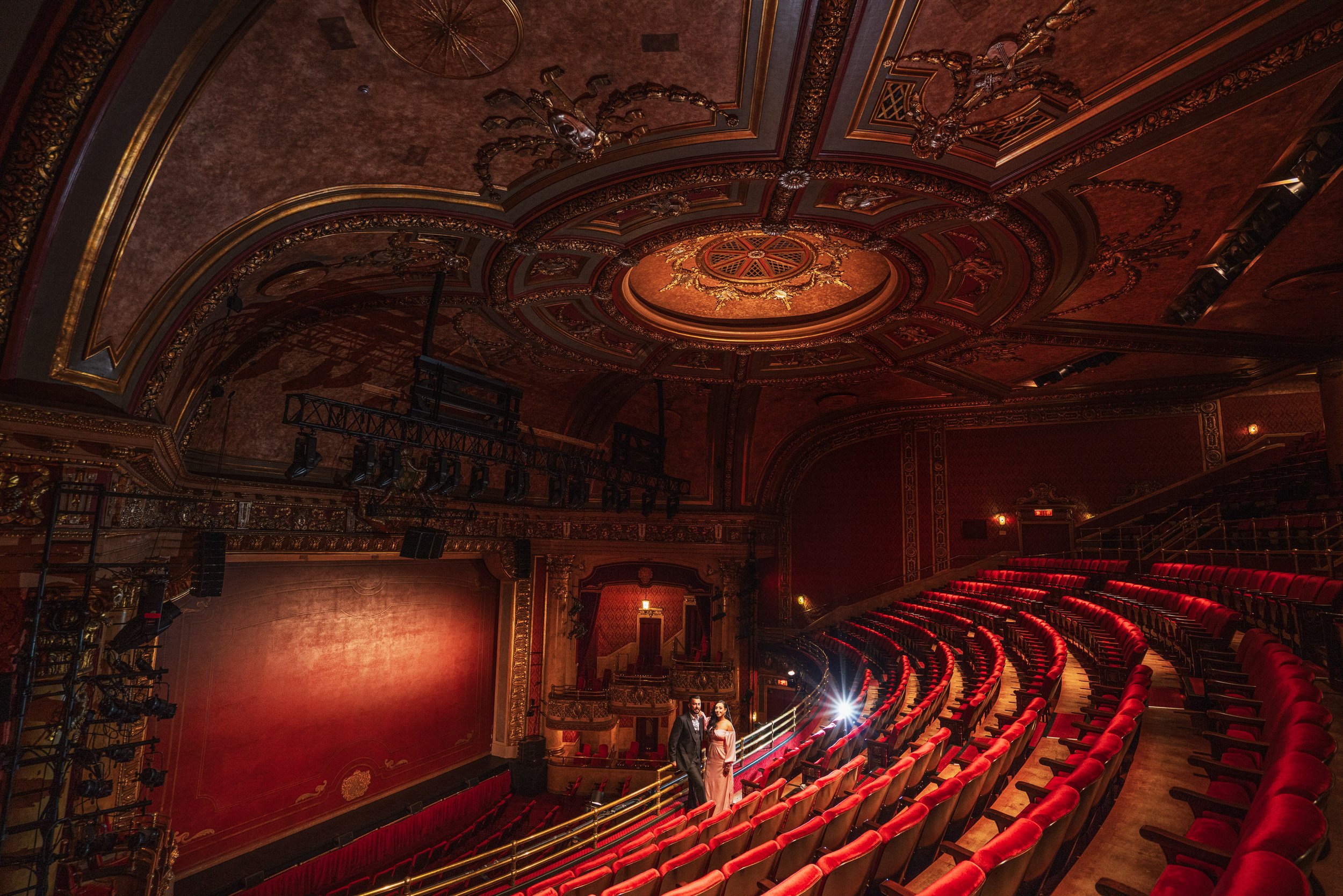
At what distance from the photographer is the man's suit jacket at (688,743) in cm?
567

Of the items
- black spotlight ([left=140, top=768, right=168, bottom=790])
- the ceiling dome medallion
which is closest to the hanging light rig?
the ceiling dome medallion

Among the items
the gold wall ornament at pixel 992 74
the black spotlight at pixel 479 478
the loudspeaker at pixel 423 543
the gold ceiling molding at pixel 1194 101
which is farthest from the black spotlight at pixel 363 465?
the gold ceiling molding at pixel 1194 101

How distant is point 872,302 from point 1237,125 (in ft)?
15.0

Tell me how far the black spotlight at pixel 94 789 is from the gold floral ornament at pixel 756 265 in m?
7.24

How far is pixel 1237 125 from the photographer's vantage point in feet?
14.6

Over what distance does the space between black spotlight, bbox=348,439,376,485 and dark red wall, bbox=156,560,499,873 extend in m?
3.67

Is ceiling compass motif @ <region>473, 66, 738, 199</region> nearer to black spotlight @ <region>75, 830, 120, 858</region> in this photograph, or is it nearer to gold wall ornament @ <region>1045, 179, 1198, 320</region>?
gold wall ornament @ <region>1045, 179, 1198, 320</region>

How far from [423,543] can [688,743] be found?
531 centimetres

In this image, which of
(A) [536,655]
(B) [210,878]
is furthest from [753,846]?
(A) [536,655]

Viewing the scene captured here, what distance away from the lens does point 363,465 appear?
704cm

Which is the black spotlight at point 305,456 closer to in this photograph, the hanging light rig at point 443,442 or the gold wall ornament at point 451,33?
the hanging light rig at point 443,442

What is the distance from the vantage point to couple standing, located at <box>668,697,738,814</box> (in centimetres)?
532

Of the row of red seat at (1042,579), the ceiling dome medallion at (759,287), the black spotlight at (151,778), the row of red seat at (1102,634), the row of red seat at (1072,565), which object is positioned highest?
the ceiling dome medallion at (759,287)

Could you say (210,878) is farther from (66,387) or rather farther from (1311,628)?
(1311,628)
